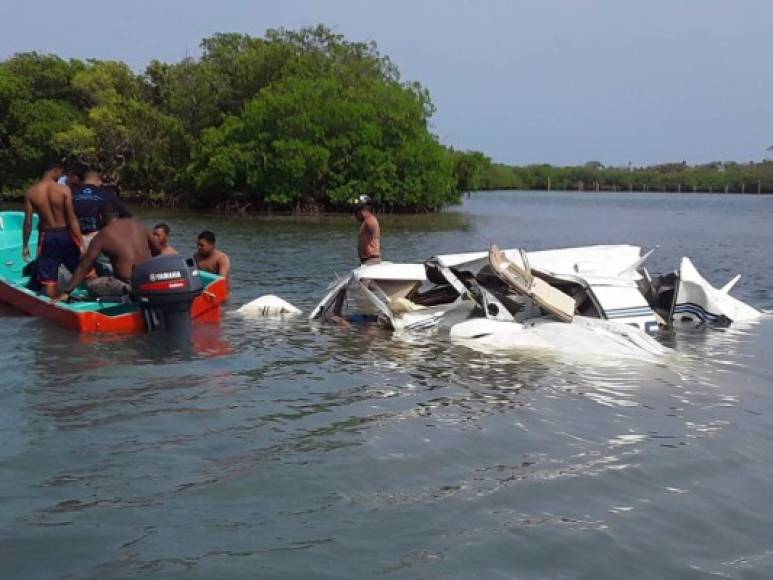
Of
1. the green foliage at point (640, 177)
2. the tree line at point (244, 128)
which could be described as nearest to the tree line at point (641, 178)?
the green foliage at point (640, 177)

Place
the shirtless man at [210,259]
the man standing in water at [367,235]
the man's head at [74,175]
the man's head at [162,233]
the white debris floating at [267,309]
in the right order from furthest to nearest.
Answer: the man standing in water at [367,235] → the shirtless man at [210,259] → the white debris floating at [267,309] → the man's head at [162,233] → the man's head at [74,175]

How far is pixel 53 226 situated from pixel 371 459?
7.13m

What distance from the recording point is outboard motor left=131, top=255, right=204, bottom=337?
9945 millimetres

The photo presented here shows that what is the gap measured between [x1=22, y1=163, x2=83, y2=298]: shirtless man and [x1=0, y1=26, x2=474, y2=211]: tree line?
1403 inches

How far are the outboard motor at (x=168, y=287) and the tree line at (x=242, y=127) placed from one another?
37.5 meters

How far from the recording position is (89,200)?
39.6 ft

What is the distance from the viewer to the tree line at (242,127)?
48656 mm

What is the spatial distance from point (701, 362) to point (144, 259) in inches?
268

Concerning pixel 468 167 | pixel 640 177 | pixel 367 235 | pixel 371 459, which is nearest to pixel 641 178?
pixel 640 177

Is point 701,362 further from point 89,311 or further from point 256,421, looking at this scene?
point 89,311

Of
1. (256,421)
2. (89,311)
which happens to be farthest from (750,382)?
(89,311)

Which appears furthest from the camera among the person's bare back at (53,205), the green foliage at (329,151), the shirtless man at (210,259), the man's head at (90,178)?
the green foliage at (329,151)

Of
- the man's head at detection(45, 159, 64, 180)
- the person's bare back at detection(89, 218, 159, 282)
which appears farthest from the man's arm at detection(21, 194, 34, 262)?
the person's bare back at detection(89, 218, 159, 282)

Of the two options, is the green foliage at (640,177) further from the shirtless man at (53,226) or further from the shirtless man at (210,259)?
the shirtless man at (53,226)
